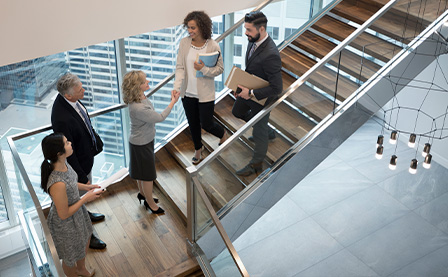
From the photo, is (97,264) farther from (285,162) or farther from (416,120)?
(416,120)

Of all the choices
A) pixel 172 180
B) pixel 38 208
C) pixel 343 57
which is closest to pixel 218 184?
pixel 172 180

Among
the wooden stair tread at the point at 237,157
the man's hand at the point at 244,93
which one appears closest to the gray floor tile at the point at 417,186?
the wooden stair tread at the point at 237,157

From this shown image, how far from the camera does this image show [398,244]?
760 cm

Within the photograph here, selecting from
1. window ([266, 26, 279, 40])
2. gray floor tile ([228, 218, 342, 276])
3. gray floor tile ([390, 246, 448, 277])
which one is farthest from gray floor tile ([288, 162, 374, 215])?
window ([266, 26, 279, 40])

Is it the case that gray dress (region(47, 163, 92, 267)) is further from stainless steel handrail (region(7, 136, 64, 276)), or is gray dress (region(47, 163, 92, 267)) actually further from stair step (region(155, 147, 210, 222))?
stair step (region(155, 147, 210, 222))

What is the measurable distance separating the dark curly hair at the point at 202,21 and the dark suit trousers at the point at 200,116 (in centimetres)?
75

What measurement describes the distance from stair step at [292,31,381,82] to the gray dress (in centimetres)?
277

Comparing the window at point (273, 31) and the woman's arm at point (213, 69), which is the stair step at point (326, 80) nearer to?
the window at point (273, 31)

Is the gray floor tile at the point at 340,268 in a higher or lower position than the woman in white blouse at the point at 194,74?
lower

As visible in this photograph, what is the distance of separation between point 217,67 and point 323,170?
15.0 ft

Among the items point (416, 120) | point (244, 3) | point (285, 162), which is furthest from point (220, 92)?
point (416, 120)

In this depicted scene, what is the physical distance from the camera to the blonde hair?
4688 mm

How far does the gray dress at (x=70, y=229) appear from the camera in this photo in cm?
411

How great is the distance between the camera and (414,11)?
18.3ft
